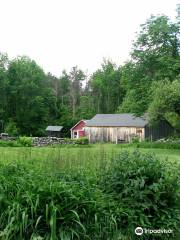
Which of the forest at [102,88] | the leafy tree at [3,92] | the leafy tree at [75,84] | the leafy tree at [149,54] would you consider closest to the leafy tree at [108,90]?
the forest at [102,88]

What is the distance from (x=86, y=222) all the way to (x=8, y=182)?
3.63 feet

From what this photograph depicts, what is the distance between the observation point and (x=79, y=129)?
44.4 m

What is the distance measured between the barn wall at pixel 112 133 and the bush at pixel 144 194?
3339 cm

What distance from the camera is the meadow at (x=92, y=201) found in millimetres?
3701

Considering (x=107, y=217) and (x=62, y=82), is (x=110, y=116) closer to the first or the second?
(x=62, y=82)

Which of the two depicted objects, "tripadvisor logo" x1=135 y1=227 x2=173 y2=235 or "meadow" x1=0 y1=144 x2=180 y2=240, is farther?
"tripadvisor logo" x1=135 y1=227 x2=173 y2=235

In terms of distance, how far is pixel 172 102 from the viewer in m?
24.8

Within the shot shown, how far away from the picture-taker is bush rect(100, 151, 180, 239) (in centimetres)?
406

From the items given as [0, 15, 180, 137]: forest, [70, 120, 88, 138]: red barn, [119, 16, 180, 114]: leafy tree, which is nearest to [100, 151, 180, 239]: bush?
[0, 15, 180, 137]: forest

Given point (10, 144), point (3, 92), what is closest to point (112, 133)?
point (10, 144)

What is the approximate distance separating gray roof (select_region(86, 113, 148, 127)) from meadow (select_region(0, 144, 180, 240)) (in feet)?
110

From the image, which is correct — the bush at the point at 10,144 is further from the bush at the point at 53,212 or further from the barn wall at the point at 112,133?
the bush at the point at 53,212

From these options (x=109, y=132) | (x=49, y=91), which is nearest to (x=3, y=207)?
(x=109, y=132)
